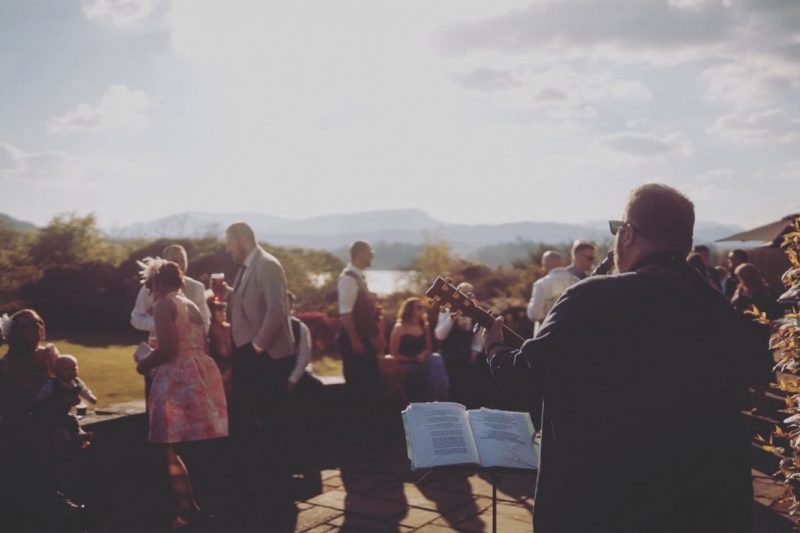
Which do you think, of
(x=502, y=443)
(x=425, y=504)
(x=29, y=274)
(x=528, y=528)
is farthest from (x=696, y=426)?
(x=29, y=274)

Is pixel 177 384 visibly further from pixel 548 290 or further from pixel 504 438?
pixel 548 290

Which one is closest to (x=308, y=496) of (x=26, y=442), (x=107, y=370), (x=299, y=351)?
(x=299, y=351)

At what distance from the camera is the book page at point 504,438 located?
9.85ft

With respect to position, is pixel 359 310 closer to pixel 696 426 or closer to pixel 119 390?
pixel 119 390

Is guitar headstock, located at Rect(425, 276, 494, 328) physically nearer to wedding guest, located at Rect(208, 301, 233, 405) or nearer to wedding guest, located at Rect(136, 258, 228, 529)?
wedding guest, located at Rect(136, 258, 228, 529)

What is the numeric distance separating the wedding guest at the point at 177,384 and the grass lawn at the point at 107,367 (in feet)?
8.76

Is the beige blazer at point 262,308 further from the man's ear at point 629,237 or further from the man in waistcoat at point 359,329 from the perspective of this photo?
the man's ear at point 629,237

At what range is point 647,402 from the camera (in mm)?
2219

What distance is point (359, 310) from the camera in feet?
23.4

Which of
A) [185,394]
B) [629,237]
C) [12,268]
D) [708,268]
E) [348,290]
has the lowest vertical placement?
[185,394]

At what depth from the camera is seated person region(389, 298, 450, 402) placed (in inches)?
314

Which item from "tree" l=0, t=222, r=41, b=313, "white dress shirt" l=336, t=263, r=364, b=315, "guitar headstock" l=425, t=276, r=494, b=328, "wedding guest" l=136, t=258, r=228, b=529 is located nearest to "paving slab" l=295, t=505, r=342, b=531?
"wedding guest" l=136, t=258, r=228, b=529

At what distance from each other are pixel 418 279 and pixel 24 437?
1465 centimetres

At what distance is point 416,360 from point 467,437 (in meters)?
4.96
